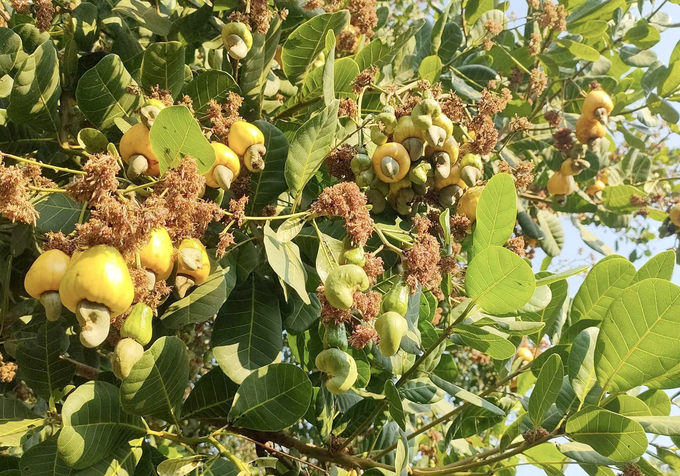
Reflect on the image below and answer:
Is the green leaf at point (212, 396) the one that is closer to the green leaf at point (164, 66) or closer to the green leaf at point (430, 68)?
the green leaf at point (164, 66)

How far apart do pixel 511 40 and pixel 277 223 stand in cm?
159

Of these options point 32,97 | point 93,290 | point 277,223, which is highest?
point 32,97

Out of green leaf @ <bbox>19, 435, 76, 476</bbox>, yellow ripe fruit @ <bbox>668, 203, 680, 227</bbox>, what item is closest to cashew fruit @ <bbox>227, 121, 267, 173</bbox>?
green leaf @ <bbox>19, 435, 76, 476</bbox>

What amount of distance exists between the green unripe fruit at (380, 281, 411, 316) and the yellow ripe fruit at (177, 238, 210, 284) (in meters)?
0.35

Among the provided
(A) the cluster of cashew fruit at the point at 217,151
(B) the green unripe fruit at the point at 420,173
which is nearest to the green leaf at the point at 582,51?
(B) the green unripe fruit at the point at 420,173

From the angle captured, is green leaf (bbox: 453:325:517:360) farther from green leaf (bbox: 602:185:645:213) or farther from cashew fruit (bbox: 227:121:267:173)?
green leaf (bbox: 602:185:645:213)

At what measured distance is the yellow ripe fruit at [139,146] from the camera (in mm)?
1203

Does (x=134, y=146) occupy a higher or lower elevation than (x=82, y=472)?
higher

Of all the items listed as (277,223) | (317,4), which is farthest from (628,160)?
(277,223)

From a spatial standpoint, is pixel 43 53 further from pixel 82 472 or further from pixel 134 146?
pixel 82 472

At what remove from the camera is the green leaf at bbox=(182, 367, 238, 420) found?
1332 mm

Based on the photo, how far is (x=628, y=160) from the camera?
293 cm

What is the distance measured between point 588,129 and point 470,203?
43.2 inches

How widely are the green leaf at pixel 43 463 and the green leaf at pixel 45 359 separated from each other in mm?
273
